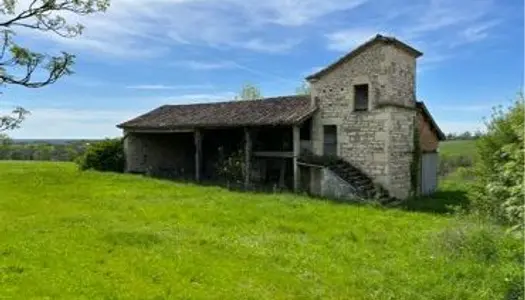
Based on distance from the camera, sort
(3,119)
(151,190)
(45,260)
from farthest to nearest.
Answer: (151,190)
(45,260)
(3,119)

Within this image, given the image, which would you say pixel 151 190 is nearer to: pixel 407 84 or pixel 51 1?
pixel 407 84

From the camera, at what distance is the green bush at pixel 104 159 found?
33.4m

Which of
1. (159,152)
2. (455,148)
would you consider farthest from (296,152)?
(455,148)

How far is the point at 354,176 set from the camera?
22531mm

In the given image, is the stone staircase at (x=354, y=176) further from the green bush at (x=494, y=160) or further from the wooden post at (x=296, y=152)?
the green bush at (x=494, y=160)

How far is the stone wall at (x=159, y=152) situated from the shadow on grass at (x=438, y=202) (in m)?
15.3

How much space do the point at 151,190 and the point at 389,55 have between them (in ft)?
38.8

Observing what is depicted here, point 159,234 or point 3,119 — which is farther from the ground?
point 3,119

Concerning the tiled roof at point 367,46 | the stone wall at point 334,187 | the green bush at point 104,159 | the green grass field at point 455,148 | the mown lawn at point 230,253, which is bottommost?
the mown lawn at point 230,253

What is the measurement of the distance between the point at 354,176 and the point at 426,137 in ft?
18.5

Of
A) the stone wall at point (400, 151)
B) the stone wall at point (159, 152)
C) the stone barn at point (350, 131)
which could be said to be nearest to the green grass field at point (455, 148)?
the stone barn at point (350, 131)

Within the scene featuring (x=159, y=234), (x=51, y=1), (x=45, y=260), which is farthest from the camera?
(x=159, y=234)

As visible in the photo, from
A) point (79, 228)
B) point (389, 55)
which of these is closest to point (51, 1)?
point (79, 228)

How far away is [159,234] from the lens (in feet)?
45.5
